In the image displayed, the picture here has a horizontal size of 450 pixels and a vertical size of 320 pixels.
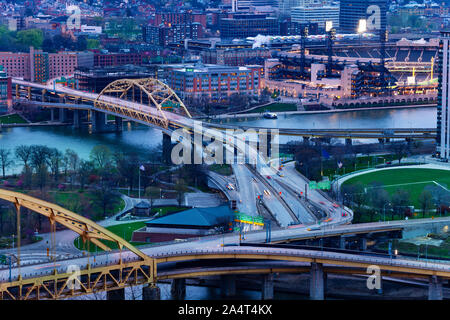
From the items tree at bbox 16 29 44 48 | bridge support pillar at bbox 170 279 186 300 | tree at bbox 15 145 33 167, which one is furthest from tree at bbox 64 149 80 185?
tree at bbox 16 29 44 48

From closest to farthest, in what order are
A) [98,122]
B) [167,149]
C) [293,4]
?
[167,149], [98,122], [293,4]

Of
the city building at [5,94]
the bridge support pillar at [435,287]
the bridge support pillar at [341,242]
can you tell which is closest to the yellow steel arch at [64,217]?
the bridge support pillar at [435,287]

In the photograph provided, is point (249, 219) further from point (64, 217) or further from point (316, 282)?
point (64, 217)

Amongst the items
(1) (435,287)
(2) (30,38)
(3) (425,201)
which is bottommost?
(1) (435,287)

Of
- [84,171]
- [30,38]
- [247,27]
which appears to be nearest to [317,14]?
[247,27]

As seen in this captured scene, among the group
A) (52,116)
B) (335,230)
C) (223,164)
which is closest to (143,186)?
(223,164)

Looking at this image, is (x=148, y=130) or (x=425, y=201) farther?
A: (x=148, y=130)
